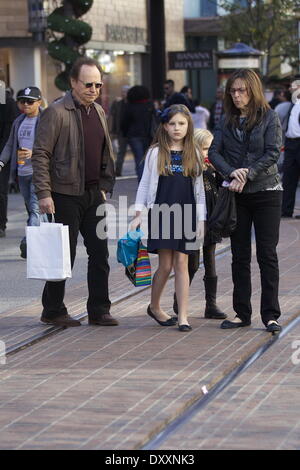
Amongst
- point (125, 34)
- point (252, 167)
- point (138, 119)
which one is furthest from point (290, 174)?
point (125, 34)

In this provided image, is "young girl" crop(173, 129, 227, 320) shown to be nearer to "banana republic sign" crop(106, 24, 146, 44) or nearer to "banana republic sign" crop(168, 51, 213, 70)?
"banana republic sign" crop(168, 51, 213, 70)

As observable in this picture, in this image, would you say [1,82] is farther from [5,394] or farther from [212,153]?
[5,394]

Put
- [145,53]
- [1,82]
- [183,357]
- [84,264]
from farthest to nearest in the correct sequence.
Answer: [145,53] → [1,82] → [84,264] → [183,357]

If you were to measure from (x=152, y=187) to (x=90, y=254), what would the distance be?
767 millimetres

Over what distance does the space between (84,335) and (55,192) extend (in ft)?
3.45

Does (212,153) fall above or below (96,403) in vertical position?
above

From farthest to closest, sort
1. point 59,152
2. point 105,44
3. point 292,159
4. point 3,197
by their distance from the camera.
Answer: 1. point 105,44
2. point 292,159
3. point 3,197
4. point 59,152

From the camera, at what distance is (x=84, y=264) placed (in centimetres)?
1271

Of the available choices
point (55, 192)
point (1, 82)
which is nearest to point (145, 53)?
point (1, 82)

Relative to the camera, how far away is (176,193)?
28.8ft

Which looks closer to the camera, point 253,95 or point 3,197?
point 253,95

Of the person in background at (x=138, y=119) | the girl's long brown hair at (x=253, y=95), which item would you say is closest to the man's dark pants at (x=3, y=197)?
the girl's long brown hair at (x=253, y=95)

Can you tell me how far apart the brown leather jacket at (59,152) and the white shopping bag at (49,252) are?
11.5 inches

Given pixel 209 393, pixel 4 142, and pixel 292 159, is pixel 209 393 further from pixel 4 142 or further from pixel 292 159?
pixel 292 159
